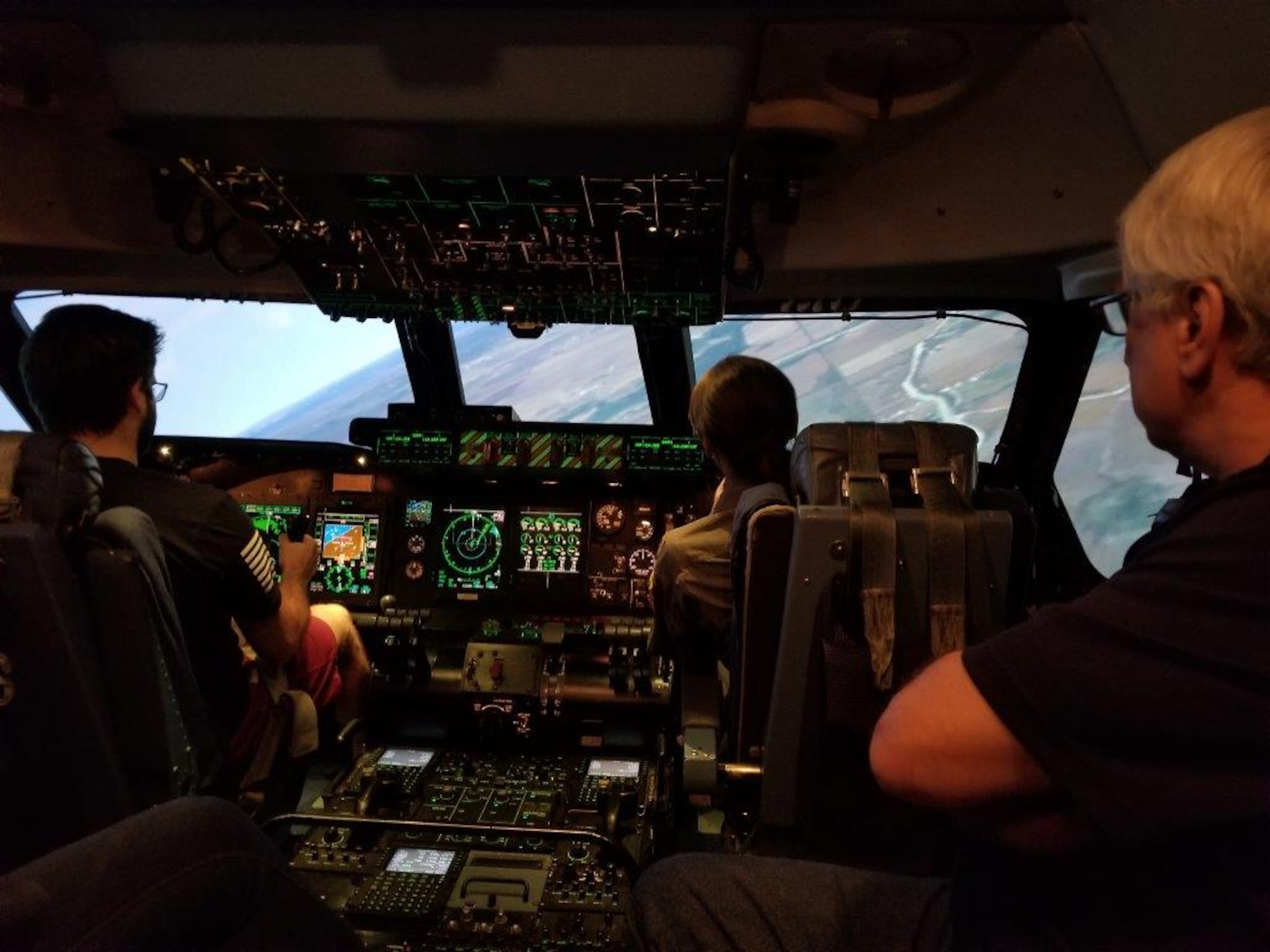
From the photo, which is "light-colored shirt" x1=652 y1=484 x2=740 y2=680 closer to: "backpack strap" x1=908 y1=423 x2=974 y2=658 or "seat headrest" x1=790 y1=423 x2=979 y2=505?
"seat headrest" x1=790 y1=423 x2=979 y2=505

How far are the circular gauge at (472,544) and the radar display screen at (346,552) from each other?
0.26m

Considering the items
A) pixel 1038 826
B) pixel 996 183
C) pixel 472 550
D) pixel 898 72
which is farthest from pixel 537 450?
pixel 1038 826

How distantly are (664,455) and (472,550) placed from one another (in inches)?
30.7

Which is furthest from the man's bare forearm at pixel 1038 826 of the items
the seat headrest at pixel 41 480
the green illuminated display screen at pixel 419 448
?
the green illuminated display screen at pixel 419 448

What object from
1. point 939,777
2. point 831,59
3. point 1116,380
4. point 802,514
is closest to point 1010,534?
point 802,514

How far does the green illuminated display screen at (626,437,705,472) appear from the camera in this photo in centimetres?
280

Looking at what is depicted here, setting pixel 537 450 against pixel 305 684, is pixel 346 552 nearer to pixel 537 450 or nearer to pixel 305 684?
pixel 537 450

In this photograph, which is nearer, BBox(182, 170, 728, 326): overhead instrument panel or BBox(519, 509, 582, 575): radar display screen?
BBox(182, 170, 728, 326): overhead instrument panel

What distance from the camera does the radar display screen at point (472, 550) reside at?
3.03 meters

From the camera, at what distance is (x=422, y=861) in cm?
208

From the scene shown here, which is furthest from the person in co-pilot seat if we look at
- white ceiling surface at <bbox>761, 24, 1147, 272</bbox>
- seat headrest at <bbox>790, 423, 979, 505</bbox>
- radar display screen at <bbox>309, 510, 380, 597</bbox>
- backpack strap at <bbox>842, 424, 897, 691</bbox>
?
radar display screen at <bbox>309, 510, 380, 597</bbox>

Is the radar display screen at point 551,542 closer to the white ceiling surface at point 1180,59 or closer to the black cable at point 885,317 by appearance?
the black cable at point 885,317

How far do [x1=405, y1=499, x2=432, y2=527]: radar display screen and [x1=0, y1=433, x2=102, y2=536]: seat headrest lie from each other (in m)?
1.66

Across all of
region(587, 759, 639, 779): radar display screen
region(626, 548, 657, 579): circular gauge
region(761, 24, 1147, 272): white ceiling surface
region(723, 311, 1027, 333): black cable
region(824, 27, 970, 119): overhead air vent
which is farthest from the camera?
region(723, 311, 1027, 333): black cable
